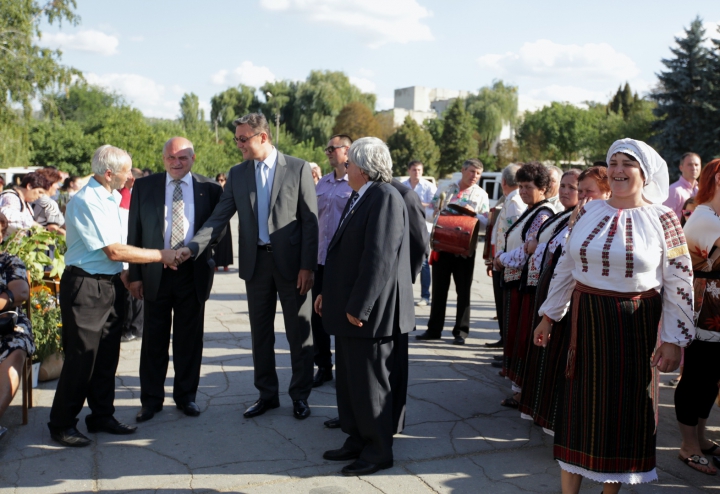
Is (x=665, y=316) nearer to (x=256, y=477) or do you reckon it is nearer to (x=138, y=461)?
(x=256, y=477)

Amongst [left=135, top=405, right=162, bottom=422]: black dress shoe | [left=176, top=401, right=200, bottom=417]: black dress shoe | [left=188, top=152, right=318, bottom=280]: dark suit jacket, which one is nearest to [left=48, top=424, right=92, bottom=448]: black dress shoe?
[left=135, top=405, right=162, bottom=422]: black dress shoe

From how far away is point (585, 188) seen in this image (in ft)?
13.6

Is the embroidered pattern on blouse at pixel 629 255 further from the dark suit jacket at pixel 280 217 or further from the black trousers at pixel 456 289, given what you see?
the black trousers at pixel 456 289

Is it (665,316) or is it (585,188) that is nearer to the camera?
(665,316)

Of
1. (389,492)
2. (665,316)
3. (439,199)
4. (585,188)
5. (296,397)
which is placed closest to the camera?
(665,316)

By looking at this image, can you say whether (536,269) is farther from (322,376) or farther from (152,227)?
(152,227)

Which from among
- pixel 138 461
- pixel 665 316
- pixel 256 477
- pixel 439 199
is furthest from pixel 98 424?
pixel 439 199

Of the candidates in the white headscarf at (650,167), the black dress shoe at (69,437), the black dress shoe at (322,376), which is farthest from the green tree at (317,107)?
the white headscarf at (650,167)

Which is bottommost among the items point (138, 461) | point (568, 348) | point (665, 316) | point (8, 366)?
point (138, 461)

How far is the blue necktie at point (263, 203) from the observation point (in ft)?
15.3

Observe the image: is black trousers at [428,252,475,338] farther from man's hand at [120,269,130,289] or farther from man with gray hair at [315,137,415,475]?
man's hand at [120,269,130,289]

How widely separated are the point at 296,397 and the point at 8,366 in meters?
1.88

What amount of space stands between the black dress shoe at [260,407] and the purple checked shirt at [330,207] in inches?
47.1

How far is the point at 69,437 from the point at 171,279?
3.92 feet
